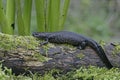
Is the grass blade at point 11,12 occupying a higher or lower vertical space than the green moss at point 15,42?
higher

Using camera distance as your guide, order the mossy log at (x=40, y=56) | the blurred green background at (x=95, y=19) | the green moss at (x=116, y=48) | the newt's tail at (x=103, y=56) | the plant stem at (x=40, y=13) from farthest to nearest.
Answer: the blurred green background at (x=95, y=19) → the plant stem at (x=40, y=13) → the green moss at (x=116, y=48) → the newt's tail at (x=103, y=56) → the mossy log at (x=40, y=56)

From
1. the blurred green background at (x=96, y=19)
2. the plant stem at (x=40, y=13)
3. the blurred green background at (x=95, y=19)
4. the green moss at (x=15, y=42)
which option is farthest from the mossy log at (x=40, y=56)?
the blurred green background at (x=96, y=19)

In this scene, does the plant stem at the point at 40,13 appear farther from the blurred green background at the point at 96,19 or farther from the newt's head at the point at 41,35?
the blurred green background at the point at 96,19

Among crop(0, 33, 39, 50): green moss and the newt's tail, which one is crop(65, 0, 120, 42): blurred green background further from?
crop(0, 33, 39, 50): green moss

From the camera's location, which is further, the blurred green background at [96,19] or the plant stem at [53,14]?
the blurred green background at [96,19]

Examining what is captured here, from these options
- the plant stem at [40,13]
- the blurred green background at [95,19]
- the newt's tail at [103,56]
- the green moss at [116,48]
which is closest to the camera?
the newt's tail at [103,56]

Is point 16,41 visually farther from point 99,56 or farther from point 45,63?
point 99,56

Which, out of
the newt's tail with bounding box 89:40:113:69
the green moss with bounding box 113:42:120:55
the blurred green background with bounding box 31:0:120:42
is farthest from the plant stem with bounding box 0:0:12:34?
the blurred green background with bounding box 31:0:120:42

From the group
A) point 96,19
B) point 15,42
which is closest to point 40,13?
point 15,42
